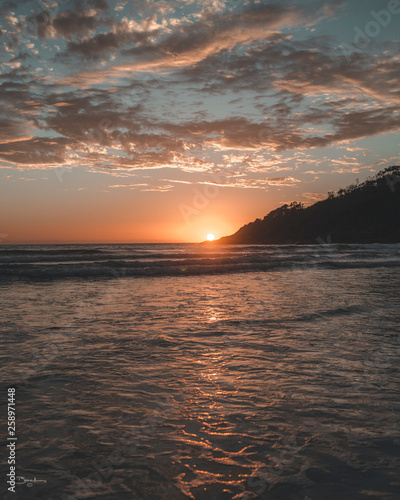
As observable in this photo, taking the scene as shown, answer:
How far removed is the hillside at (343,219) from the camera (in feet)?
298

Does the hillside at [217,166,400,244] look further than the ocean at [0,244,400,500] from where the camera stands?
Yes

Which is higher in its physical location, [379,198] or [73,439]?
[379,198]

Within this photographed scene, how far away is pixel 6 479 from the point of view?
2.72 metres

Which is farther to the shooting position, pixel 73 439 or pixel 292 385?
pixel 292 385

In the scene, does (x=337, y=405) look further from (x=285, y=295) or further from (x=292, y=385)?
(x=285, y=295)

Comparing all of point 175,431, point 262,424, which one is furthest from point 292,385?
point 175,431

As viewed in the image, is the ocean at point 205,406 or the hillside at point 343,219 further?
the hillside at point 343,219

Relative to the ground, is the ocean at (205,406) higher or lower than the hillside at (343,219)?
lower

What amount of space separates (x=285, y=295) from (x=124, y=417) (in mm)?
9665

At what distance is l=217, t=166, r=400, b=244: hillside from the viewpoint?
9081 centimetres

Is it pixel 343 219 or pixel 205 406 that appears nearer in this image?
pixel 205 406

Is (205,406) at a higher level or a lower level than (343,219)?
lower

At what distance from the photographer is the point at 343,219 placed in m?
102

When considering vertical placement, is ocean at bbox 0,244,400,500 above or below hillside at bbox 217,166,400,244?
below
